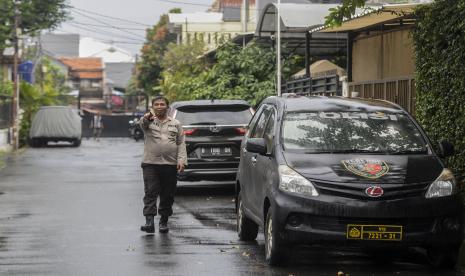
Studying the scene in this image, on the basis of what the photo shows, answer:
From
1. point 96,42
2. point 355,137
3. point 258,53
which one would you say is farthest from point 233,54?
point 96,42

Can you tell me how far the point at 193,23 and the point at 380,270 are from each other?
60292 mm

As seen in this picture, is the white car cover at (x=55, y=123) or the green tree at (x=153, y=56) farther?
the green tree at (x=153, y=56)

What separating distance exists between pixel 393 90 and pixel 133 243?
10438 millimetres

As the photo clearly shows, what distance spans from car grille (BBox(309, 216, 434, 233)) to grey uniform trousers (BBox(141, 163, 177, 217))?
3.91 m

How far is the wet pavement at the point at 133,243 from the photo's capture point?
34.3ft

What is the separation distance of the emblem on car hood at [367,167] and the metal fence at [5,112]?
32955 mm

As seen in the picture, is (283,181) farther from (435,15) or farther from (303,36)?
(303,36)

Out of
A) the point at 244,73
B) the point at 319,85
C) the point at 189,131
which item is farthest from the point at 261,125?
the point at 244,73

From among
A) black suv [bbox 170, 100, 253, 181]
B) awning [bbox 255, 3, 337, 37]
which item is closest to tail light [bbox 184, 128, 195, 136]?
black suv [bbox 170, 100, 253, 181]

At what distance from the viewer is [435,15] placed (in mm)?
14492

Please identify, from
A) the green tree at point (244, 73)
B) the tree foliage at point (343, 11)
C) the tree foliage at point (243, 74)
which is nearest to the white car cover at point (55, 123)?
the tree foliage at point (243, 74)

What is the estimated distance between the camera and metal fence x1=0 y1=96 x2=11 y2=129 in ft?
138

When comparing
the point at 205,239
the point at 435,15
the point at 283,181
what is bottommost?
the point at 205,239

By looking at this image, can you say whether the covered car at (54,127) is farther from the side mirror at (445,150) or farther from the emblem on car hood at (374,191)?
the emblem on car hood at (374,191)
